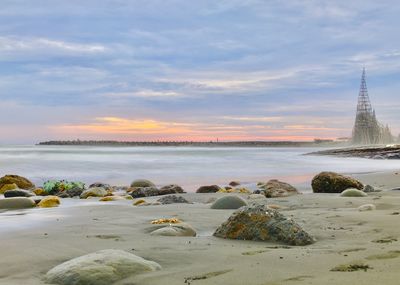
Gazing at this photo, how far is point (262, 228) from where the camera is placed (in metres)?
4.30

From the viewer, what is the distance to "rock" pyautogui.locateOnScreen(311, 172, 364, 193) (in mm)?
10547

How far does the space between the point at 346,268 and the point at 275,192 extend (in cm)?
676

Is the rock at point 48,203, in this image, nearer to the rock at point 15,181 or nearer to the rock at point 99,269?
the rock at point 15,181

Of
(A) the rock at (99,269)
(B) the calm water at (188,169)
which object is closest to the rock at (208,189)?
(B) the calm water at (188,169)

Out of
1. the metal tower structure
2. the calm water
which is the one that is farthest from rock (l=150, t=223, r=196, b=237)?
the metal tower structure

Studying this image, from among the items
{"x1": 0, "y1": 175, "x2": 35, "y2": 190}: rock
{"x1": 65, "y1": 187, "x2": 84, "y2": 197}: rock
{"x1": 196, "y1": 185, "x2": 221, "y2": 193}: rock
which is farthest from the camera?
{"x1": 0, "y1": 175, "x2": 35, "y2": 190}: rock

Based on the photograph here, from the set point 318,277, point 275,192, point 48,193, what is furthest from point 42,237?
point 48,193

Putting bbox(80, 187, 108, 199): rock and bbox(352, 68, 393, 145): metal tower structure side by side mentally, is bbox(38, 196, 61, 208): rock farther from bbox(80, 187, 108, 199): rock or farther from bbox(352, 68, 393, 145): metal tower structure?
bbox(352, 68, 393, 145): metal tower structure

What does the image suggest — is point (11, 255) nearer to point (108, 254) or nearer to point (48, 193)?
point (108, 254)

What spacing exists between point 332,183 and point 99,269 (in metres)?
8.56

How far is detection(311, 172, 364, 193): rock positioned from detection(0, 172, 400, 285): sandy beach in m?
4.66

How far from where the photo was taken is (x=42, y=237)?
14.4ft

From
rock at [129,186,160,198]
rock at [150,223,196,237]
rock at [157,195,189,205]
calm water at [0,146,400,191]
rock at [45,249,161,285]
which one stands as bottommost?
calm water at [0,146,400,191]

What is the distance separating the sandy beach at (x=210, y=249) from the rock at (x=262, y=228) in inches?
5.1
